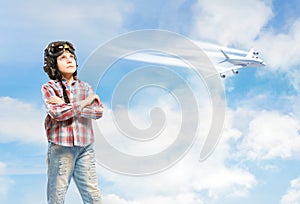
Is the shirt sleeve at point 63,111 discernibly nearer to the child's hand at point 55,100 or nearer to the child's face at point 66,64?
the child's hand at point 55,100

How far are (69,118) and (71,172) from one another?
566mm

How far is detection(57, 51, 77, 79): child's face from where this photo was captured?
4.38 metres

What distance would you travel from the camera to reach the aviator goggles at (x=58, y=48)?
439 centimetres

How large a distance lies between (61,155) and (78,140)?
23 centimetres

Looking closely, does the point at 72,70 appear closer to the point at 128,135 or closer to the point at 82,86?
the point at 82,86

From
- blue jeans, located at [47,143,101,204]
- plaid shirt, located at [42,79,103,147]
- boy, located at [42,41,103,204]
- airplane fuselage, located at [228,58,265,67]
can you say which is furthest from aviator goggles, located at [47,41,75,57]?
airplane fuselage, located at [228,58,265,67]

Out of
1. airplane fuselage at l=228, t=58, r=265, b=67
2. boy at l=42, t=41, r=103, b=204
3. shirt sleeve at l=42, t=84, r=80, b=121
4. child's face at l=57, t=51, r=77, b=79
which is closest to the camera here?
shirt sleeve at l=42, t=84, r=80, b=121

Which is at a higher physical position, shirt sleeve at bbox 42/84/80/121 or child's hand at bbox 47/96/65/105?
child's hand at bbox 47/96/65/105

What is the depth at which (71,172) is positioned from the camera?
4246 millimetres

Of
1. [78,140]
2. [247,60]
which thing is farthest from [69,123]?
[247,60]

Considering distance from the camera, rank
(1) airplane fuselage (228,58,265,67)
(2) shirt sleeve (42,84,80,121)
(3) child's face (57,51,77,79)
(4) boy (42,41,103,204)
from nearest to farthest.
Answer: (2) shirt sleeve (42,84,80,121) → (4) boy (42,41,103,204) → (3) child's face (57,51,77,79) → (1) airplane fuselage (228,58,265,67)

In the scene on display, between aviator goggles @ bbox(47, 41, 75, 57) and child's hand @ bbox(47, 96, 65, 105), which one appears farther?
aviator goggles @ bbox(47, 41, 75, 57)

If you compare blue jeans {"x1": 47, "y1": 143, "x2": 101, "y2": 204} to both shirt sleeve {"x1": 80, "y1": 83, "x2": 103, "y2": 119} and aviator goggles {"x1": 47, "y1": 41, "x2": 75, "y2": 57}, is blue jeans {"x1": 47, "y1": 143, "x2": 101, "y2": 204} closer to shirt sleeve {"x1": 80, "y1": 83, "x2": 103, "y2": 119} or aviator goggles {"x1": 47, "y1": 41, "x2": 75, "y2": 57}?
shirt sleeve {"x1": 80, "y1": 83, "x2": 103, "y2": 119}

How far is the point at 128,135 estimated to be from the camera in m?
4.88
